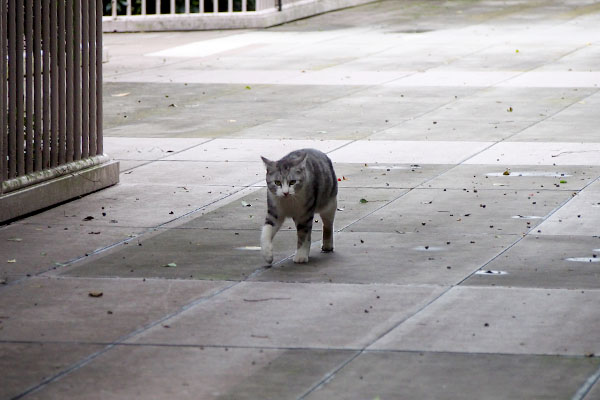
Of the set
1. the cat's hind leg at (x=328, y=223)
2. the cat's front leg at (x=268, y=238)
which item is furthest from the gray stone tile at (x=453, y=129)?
the cat's front leg at (x=268, y=238)

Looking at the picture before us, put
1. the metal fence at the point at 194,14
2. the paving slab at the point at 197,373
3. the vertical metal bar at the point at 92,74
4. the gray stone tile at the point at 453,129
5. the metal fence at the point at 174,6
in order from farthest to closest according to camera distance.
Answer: the metal fence at the point at 174,6 < the metal fence at the point at 194,14 < the gray stone tile at the point at 453,129 < the vertical metal bar at the point at 92,74 < the paving slab at the point at 197,373

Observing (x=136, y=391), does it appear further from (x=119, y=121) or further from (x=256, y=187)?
(x=119, y=121)

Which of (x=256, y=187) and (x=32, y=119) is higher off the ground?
(x=32, y=119)

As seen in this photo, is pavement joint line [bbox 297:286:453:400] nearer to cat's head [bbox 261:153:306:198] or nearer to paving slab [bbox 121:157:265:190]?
cat's head [bbox 261:153:306:198]

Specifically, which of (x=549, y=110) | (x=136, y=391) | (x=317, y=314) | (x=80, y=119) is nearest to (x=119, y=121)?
(x=80, y=119)

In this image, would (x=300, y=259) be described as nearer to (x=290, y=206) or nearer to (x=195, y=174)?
(x=290, y=206)

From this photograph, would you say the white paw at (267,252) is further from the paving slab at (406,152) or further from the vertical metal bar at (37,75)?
the paving slab at (406,152)

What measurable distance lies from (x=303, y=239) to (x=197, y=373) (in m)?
2.54

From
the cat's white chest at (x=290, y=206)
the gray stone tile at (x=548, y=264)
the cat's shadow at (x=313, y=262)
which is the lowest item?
A: the cat's shadow at (x=313, y=262)

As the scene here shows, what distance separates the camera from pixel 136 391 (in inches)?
238

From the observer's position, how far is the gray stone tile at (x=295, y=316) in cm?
691

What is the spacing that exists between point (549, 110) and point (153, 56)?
9929 millimetres

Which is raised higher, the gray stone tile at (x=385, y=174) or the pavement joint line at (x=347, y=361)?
the pavement joint line at (x=347, y=361)

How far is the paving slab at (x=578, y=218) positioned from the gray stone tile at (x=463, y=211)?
11cm
